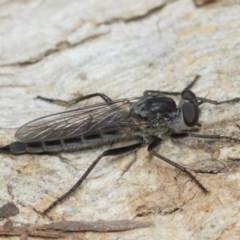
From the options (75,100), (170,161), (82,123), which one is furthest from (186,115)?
(75,100)

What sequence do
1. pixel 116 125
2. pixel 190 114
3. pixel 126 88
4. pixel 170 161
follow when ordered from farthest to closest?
pixel 126 88
pixel 116 125
pixel 190 114
pixel 170 161

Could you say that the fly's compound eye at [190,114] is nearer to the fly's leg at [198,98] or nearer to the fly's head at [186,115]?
the fly's head at [186,115]

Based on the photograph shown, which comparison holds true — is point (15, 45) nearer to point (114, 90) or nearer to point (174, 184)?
point (114, 90)

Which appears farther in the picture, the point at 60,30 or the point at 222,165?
the point at 60,30

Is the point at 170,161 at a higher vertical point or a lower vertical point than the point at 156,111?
lower

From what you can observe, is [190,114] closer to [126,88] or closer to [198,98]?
[198,98]

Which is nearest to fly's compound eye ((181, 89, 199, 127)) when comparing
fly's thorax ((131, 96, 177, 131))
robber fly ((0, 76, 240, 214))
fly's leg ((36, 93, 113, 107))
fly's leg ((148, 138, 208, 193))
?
robber fly ((0, 76, 240, 214))

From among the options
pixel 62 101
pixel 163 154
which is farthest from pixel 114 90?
pixel 163 154

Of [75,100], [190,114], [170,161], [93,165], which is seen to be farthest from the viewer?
[75,100]
